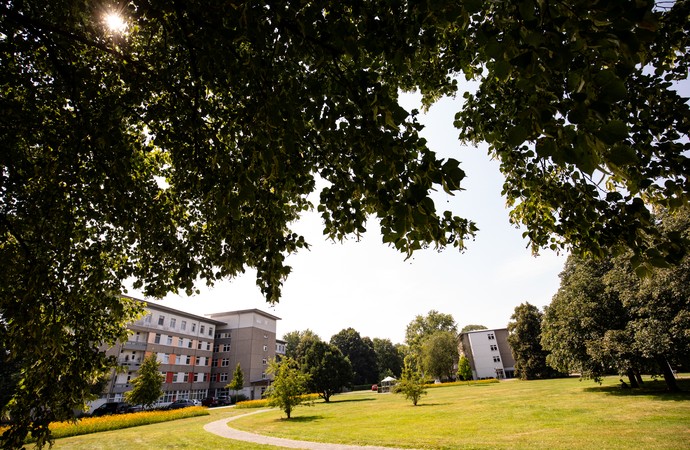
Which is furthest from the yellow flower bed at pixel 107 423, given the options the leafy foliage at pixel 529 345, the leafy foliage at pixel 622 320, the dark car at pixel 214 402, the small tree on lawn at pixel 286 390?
the leafy foliage at pixel 529 345

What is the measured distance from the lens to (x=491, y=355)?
6719 cm

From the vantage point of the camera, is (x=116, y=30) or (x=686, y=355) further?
(x=686, y=355)

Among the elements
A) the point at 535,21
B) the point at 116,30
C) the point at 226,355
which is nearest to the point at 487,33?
the point at 535,21

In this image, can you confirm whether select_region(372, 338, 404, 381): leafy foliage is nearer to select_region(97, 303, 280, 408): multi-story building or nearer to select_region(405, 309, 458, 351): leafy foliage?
select_region(405, 309, 458, 351): leafy foliage

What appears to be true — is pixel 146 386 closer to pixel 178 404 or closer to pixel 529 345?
pixel 178 404

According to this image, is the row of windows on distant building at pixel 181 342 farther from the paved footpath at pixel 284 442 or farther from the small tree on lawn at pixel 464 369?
the small tree on lawn at pixel 464 369

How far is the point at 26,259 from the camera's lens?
19.2 ft

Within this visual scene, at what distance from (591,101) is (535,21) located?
52 centimetres

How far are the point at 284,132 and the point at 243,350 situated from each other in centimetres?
6239

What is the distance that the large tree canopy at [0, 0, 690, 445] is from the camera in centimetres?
191

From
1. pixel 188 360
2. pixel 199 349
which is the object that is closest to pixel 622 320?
pixel 188 360

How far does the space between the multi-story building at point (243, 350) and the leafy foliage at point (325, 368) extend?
1918cm

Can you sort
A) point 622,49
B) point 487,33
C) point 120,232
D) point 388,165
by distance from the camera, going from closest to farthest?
point 622,49 < point 487,33 < point 388,165 < point 120,232

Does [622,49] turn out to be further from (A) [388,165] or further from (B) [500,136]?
(B) [500,136]
